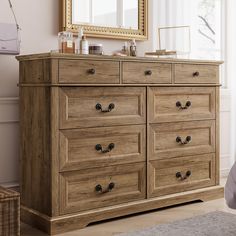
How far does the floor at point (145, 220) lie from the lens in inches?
109

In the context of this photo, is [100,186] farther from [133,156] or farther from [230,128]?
[230,128]

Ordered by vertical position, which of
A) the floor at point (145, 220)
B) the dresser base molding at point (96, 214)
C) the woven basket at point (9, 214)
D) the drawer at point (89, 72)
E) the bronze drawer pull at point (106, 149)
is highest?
the drawer at point (89, 72)

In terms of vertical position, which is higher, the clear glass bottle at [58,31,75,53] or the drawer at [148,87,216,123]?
the clear glass bottle at [58,31,75,53]

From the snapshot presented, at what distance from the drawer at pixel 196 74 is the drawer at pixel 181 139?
0.29 m

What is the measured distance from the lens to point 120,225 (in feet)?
9.49

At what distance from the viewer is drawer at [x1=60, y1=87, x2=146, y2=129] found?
2.75 metres

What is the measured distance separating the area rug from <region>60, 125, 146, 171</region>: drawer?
1.55ft

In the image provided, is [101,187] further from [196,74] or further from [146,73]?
[196,74]

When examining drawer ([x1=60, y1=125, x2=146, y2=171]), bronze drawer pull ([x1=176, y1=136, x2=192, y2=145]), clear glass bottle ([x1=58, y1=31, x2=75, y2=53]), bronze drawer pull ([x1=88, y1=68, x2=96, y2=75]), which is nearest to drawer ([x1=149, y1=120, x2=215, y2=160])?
bronze drawer pull ([x1=176, y1=136, x2=192, y2=145])

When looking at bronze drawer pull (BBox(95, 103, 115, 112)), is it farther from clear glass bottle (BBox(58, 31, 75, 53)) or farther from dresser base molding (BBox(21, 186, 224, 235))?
dresser base molding (BBox(21, 186, 224, 235))

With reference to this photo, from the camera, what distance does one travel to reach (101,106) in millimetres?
2881

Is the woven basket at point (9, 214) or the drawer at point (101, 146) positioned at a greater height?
the drawer at point (101, 146)

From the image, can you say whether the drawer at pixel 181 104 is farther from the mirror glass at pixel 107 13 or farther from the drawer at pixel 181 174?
the mirror glass at pixel 107 13

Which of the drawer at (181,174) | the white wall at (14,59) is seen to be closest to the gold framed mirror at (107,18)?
the white wall at (14,59)
